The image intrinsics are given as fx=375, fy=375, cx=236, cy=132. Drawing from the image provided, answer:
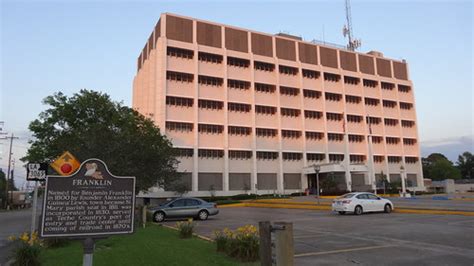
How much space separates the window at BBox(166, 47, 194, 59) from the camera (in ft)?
177

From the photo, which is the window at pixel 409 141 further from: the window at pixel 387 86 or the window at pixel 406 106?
the window at pixel 387 86

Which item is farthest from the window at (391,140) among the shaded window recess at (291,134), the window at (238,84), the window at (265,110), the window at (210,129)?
the window at (210,129)

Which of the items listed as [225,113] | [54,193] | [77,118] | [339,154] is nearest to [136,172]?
[54,193]

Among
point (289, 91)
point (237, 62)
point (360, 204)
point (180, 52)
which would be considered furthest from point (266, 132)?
point (360, 204)

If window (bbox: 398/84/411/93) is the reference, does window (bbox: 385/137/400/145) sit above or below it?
below

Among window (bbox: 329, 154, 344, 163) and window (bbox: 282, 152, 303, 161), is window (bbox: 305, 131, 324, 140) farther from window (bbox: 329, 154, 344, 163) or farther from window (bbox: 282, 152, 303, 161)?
window (bbox: 329, 154, 344, 163)

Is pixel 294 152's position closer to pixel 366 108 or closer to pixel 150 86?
pixel 366 108

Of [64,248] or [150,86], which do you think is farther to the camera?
[150,86]

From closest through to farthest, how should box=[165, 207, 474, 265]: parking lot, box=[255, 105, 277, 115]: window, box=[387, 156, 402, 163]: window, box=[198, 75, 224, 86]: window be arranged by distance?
1. box=[165, 207, 474, 265]: parking lot
2. box=[198, 75, 224, 86]: window
3. box=[255, 105, 277, 115]: window
4. box=[387, 156, 402, 163]: window

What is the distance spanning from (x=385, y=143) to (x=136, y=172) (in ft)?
195

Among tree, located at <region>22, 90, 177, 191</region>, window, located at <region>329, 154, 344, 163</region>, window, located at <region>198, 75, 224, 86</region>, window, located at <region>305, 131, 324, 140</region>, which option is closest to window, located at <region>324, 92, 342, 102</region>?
window, located at <region>305, 131, 324, 140</region>

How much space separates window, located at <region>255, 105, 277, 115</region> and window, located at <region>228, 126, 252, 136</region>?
352 cm

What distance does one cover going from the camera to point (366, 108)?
69438mm

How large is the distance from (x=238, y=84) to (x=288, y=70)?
10202 millimetres
